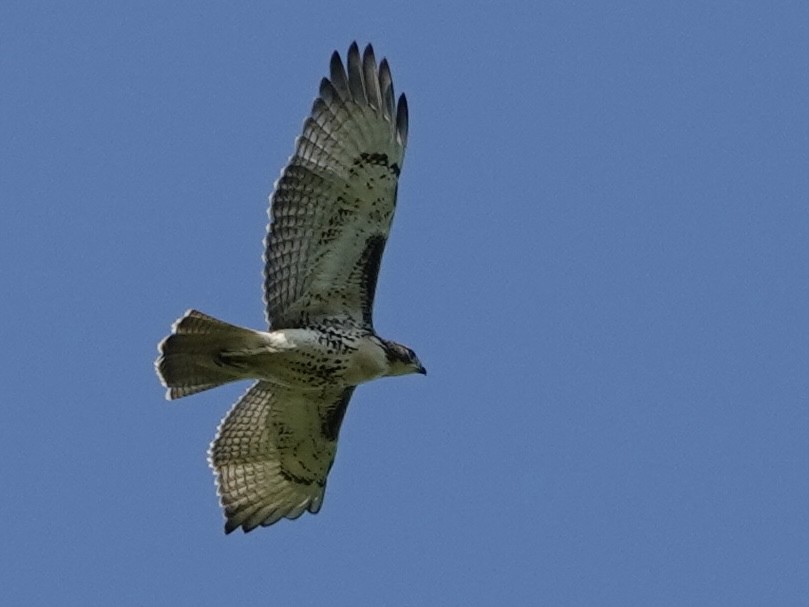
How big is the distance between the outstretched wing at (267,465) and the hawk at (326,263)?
1.03 m

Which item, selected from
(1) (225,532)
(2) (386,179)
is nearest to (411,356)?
(2) (386,179)

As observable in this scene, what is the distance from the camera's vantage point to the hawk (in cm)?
1447

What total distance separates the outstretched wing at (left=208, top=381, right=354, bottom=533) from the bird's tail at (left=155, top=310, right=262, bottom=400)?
4.69 ft

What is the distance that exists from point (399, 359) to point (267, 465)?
193 centimetres

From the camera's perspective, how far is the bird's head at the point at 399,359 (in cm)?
1480

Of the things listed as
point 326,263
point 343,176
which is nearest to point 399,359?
point 326,263

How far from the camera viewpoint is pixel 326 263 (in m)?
14.8

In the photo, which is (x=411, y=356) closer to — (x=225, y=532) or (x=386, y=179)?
(x=386, y=179)

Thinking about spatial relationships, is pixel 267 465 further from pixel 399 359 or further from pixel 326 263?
pixel 326 263

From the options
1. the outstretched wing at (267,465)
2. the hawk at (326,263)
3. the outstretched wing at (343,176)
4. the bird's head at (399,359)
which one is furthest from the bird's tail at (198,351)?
the outstretched wing at (267,465)

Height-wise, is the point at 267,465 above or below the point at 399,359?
below

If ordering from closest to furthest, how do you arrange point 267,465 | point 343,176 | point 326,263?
1. point 343,176
2. point 326,263
3. point 267,465

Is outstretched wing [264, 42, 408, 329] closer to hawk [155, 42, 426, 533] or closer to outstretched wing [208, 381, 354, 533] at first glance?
hawk [155, 42, 426, 533]

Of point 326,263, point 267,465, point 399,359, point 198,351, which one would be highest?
point 326,263
